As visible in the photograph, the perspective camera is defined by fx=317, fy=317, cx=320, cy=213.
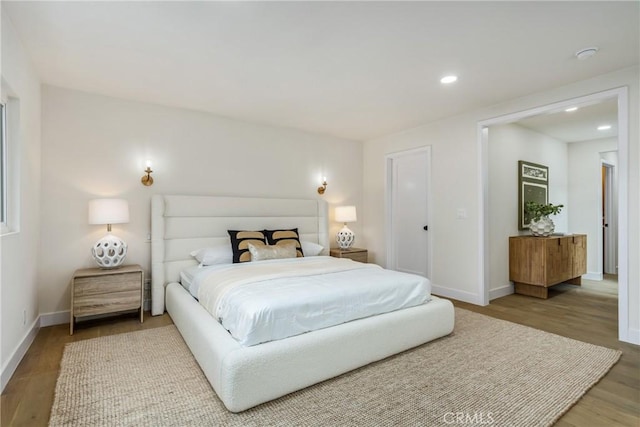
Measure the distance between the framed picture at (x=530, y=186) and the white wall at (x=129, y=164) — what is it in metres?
3.45

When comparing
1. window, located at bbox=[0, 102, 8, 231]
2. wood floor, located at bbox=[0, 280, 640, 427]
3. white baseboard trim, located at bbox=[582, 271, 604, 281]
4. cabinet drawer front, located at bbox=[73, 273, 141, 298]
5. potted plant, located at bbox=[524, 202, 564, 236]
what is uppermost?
window, located at bbox=[0, 102, 8, 231]

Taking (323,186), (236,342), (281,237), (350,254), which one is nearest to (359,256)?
(350,254)

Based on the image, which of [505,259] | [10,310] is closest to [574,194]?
[505,259]

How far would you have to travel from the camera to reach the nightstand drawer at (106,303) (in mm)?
3029

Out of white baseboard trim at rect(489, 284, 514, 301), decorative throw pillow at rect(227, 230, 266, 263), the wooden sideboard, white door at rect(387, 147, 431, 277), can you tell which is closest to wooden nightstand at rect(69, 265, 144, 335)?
decorative throw pillow at rect(227, 230, 266, 263)

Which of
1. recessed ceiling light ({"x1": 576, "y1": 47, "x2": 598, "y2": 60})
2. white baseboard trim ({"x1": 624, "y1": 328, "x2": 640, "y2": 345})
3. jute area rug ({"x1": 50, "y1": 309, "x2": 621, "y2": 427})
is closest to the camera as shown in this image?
jute area rug ({"x1": 50, "y1": 309, "x2": 621, "y2": 427})

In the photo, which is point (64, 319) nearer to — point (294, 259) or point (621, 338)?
point (294, 259)

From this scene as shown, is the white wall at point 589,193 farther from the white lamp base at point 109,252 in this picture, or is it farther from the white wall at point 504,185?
the white lamp base at point 109,252

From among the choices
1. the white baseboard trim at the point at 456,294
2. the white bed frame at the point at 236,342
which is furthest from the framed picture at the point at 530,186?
the white bed frame at the point at 236,342

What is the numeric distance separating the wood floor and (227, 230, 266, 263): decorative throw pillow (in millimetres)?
1003

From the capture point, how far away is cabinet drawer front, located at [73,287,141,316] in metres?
3.03

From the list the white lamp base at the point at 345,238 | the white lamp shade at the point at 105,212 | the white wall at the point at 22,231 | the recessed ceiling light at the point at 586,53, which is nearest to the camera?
the white wall at the point at 22,231

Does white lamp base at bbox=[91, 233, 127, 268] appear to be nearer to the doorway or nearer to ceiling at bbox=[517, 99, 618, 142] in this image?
ceiling at bbox=[517, 99, 618, 142]

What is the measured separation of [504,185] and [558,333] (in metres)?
2.22
